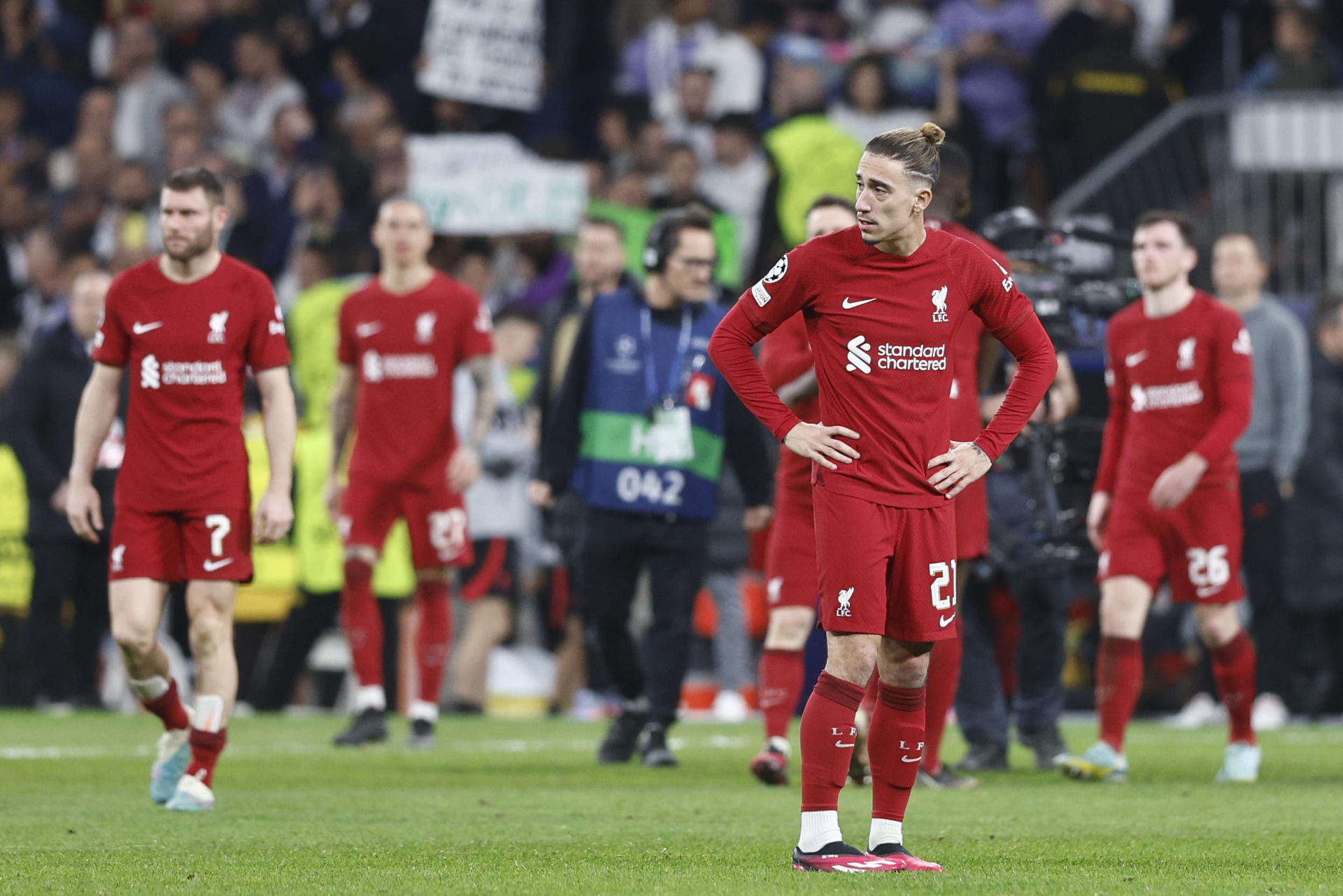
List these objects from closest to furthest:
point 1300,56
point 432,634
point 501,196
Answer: point 432,634 → point 1300,56 → point 501,196

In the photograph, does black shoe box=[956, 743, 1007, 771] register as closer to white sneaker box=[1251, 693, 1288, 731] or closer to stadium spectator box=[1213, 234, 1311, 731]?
stadium spectator box=[1213, 234, 1311, 731]

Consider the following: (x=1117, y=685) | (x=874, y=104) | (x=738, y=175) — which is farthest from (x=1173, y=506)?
(x=738, y=175)

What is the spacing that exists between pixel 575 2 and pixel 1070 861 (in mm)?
14691

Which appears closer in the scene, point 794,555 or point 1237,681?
point 794,555

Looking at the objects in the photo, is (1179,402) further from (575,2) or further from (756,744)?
(575,2)

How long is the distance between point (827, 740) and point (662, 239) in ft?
15.1

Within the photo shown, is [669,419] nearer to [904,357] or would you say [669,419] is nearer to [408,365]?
[408,365]

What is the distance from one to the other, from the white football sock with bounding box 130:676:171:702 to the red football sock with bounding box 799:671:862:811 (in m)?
Answer: 3.11

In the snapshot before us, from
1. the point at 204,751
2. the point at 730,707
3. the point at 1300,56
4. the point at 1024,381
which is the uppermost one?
the point at 1300,56

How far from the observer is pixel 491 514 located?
15.0 meters

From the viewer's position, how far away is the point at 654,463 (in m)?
10.6

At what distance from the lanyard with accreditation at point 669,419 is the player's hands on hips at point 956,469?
416cm

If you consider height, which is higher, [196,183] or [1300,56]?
[1300,56]

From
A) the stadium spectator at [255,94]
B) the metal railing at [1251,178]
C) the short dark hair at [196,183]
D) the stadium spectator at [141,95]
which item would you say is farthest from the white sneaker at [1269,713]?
the stadium spectator at [141,95]
